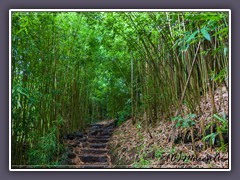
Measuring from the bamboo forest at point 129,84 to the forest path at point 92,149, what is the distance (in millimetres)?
11

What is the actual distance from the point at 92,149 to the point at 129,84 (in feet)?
3.71

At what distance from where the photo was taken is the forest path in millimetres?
1979

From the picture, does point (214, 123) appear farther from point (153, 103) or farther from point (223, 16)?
point (153, 103)

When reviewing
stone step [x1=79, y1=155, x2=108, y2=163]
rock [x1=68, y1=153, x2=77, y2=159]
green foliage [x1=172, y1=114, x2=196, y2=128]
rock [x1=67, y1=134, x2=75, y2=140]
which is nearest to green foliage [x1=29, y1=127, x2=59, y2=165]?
rock [x1=68, y1=153, x2=77, y2=159]

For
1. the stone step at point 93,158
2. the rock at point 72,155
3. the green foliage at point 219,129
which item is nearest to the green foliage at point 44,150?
the rock at point 72,155

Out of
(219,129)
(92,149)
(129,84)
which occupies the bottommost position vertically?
(92,149)

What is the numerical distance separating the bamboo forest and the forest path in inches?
0.4

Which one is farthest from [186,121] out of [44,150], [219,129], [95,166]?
[44,150]

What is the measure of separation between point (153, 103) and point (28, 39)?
168 centimetres

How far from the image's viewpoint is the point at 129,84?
333cm

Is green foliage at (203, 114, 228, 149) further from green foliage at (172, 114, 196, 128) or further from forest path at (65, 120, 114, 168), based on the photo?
forest path at (65, 120, 114, 168)

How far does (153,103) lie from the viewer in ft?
10.1

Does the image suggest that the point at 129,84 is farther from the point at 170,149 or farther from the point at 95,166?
the point at 95,166

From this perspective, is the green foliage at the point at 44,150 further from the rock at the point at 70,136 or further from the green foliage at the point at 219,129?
the green foliage at the point at 219,129
